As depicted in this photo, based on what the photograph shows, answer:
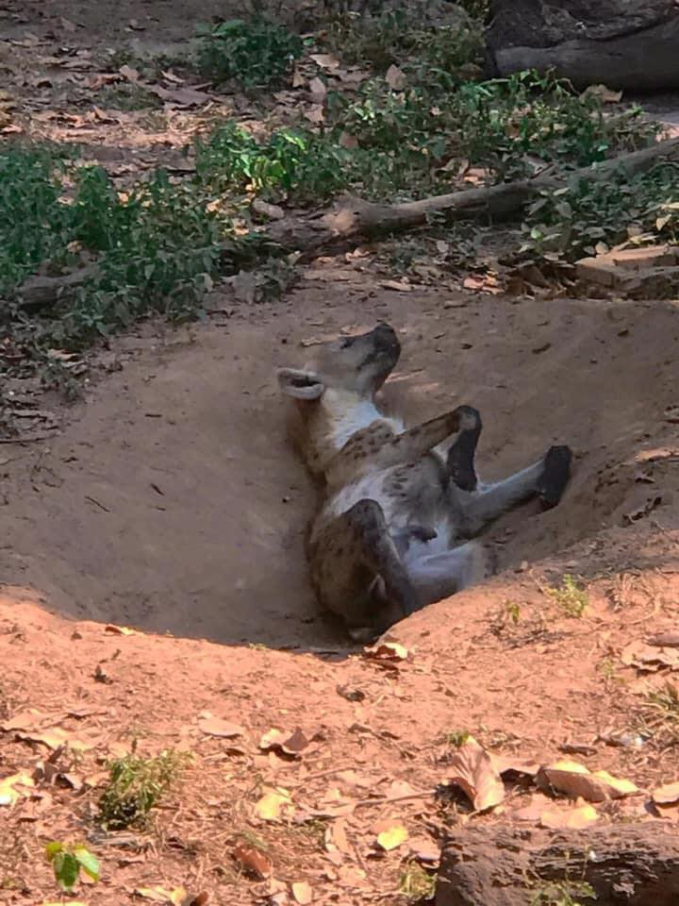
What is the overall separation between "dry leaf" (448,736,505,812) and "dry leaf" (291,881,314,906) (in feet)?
1.64

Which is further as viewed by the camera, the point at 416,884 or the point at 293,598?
the point at 293,598

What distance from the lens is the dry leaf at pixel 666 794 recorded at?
11.3 feet

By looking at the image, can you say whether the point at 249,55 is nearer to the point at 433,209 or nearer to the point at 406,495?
the point at 433,209

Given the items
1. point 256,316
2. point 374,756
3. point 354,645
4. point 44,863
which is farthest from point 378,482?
point 44,863

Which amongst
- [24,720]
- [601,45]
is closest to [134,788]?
[24,720]

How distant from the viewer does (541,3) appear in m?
11.6

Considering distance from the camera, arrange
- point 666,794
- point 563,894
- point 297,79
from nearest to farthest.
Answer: point 563,894 → point 666,794 → point 297,79

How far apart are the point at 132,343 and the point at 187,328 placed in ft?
1.09

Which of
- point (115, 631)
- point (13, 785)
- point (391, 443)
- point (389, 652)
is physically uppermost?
point (13, 785)

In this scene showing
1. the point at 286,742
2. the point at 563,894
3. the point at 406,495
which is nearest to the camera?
the point at 563,894

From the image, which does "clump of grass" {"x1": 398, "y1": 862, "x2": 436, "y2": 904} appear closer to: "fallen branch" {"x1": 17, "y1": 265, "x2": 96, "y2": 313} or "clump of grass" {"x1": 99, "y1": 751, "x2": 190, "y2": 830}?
"clump of grass" {"x1": 99, "y1": 751, "x2": 190, "y2": 830}

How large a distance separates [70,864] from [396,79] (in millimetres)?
9097

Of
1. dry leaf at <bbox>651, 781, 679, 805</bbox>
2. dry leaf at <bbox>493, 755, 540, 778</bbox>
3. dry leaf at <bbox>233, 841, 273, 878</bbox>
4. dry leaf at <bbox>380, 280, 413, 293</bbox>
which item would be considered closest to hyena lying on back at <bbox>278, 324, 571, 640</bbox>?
dry leaf at <bbox>380, 280, 413, 293</bbox>

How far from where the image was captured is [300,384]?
7.24 metres
